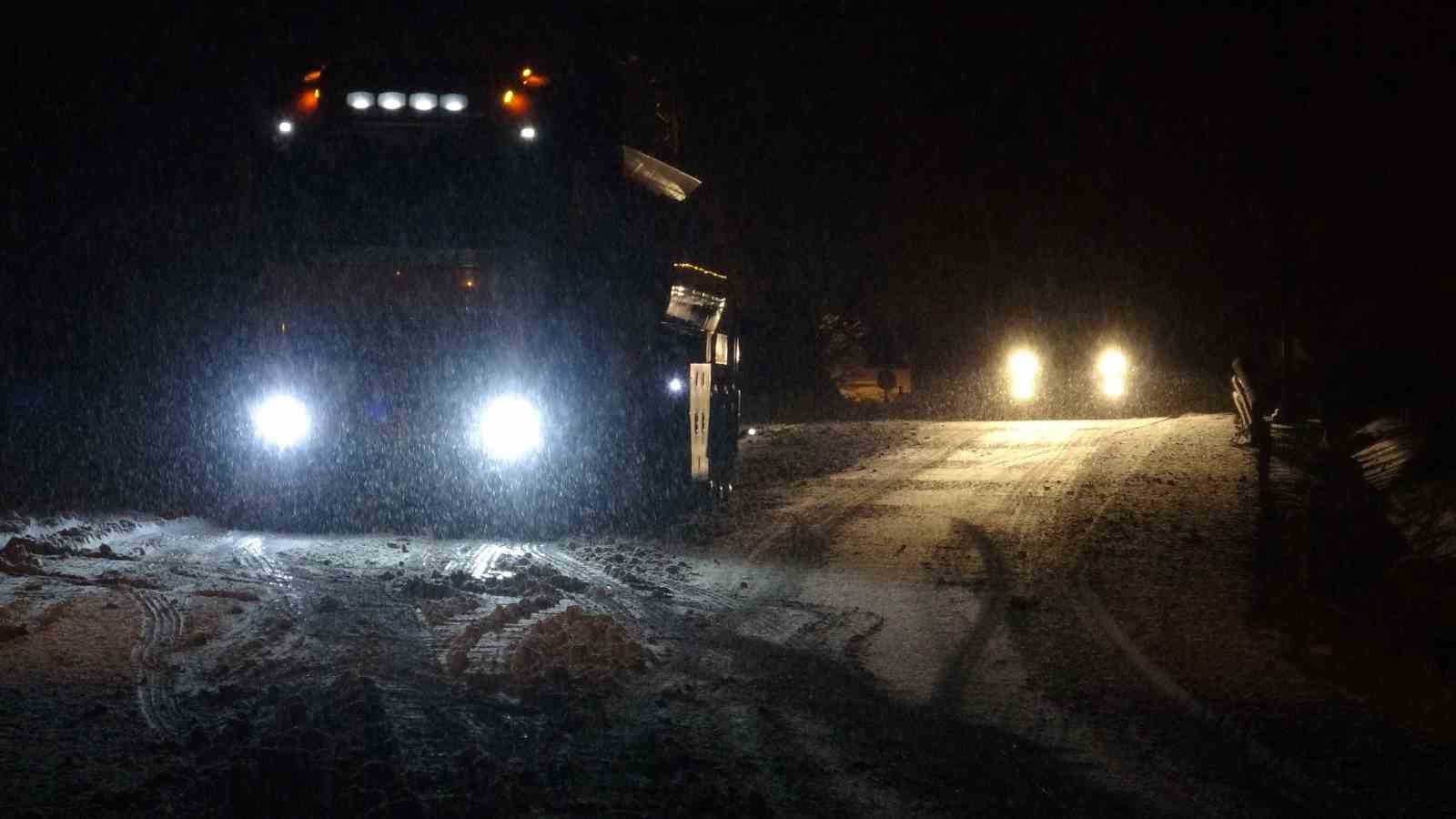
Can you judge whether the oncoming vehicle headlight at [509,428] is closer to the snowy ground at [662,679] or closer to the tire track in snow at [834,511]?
the snowy ground at [662,679]

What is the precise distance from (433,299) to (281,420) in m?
2.11

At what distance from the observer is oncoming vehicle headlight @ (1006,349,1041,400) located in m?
→ 42.2

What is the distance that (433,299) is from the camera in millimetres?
12680

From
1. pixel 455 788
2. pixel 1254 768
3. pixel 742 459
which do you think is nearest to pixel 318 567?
pixel 455 788

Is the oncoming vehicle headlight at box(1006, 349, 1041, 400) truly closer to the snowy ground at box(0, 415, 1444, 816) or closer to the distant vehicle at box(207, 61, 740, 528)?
the snowy ground at box(0, 415, 1444, 816)

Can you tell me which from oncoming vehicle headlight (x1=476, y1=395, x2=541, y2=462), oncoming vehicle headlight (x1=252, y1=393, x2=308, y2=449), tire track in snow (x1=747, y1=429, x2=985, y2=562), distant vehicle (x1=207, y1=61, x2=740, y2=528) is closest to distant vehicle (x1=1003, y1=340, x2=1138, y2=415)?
tire track in snow (x1=747, y1=429, x2=985, y2=562)

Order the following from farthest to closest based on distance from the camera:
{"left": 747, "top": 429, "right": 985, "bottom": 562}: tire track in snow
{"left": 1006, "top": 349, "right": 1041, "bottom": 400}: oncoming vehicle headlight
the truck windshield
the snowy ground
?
{"left": 1006, "top": 349, "right": 1041, "bottom": 400}: oncoming vehicle headlight
{"left": 747, "top": 429, "right": 985, "bottom": 562}: tire track in snow
the truck windshield
the snowy ground

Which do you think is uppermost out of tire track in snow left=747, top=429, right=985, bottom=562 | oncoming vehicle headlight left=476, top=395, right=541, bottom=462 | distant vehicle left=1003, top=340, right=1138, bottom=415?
distant vehicle left=1003, top=340, right=1138, bottom=415

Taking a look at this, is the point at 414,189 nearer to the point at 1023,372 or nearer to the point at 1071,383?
the point at 1071,383

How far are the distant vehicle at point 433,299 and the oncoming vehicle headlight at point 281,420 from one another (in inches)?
0.8

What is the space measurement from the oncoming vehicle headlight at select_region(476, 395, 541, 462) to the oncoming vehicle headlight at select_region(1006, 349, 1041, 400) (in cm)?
3071

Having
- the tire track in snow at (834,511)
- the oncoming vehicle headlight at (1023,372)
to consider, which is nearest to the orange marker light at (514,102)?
the tire track in snow at (834,511)

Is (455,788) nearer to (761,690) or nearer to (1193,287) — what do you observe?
(761,690)

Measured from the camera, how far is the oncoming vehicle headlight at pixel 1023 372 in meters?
42.2
